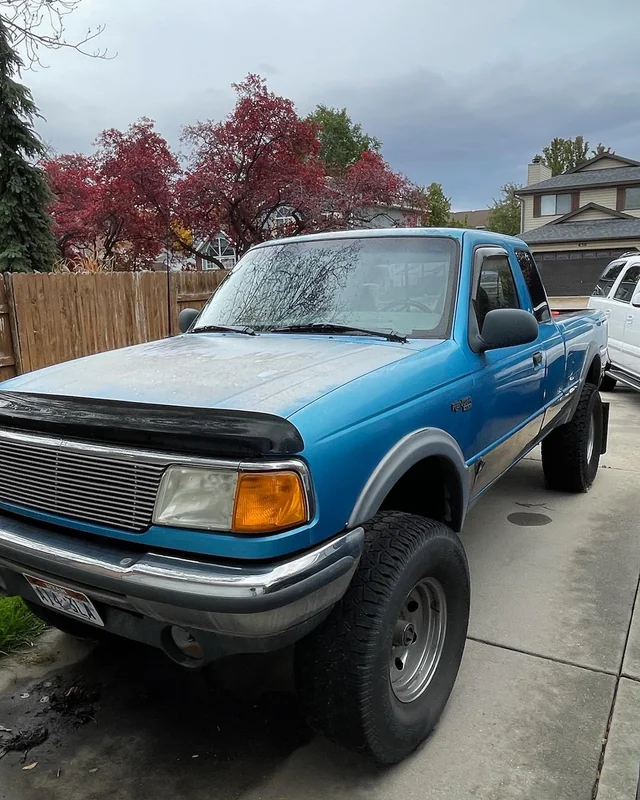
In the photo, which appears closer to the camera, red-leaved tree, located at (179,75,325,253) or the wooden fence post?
the wooden fence post

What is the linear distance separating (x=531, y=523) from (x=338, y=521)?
3.29m

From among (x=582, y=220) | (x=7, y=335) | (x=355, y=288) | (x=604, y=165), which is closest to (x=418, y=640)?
(x=355, y=288)

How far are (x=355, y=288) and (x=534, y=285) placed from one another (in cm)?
169

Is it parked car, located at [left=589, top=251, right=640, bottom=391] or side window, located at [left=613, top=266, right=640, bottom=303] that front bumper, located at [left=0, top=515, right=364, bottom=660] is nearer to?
parked car, located at [left=589, top=251, right=640, bottom=391]

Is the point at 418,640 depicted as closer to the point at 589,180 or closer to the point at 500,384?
the point at 500,384

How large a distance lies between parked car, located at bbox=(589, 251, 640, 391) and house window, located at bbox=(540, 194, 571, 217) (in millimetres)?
27446

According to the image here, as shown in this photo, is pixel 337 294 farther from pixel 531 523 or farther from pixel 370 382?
pixel 531 523

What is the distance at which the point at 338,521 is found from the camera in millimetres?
2133

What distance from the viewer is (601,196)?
3481 cm

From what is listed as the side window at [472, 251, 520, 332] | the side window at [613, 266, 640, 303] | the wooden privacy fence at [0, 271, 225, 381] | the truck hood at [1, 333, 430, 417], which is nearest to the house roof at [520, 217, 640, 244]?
the side window at [613, 266, 640, 303]

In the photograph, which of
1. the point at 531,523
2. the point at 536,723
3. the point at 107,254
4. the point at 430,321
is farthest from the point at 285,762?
the point at 107,254

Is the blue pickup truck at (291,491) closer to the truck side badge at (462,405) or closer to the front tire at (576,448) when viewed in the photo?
the truck side badge at (462,405)

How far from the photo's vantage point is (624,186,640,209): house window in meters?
33.8

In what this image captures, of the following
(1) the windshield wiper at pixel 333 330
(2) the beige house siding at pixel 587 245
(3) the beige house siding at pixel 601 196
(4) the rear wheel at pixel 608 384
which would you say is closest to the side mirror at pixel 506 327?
(1) the windshield wiper at pixel 333 330
